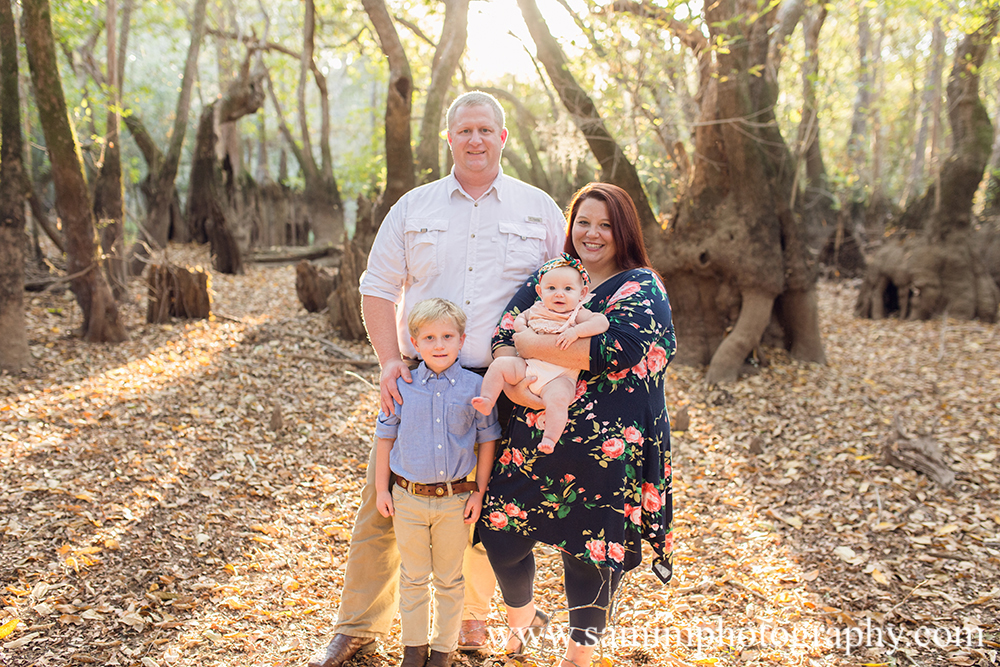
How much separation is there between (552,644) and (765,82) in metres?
6.78

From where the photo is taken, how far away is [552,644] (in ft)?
9.12

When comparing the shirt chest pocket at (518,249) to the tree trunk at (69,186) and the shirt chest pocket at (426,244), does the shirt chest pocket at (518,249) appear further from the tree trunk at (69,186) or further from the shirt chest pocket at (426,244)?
the tree trunk at (69,186)

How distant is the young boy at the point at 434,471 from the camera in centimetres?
235

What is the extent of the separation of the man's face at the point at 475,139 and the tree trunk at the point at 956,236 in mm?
8724

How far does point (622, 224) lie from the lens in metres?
2.40

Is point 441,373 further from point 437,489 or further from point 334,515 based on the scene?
point 334,515

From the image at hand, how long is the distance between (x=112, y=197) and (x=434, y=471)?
7877 mm

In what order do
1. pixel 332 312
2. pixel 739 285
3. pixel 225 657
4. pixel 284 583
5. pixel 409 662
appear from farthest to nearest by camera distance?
pixel 332 312 → pixel 739 285 → pixel 284 583 → pixel 225 657 → pixel 409 662

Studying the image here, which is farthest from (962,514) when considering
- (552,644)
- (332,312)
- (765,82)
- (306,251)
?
(306,251)

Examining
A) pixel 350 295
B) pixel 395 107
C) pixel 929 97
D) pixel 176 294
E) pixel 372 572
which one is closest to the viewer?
pixel 372 572

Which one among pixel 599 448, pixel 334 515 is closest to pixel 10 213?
pixel 334 515

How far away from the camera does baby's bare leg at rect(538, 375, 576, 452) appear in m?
2.19

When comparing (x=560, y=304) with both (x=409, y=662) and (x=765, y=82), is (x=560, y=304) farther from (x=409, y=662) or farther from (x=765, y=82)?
(x=765, y=82)

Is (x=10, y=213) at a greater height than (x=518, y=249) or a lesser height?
greater
